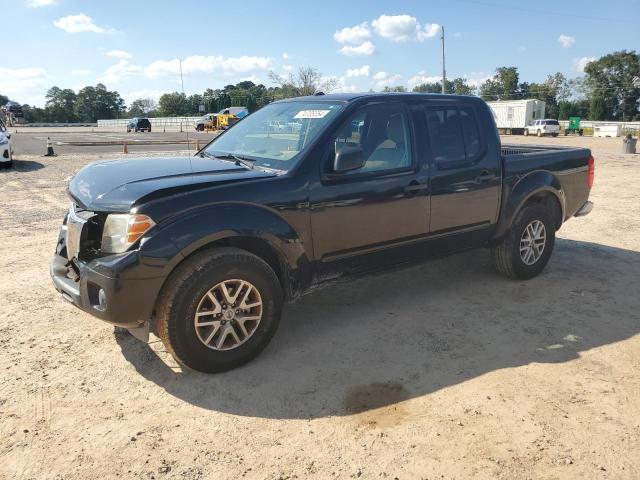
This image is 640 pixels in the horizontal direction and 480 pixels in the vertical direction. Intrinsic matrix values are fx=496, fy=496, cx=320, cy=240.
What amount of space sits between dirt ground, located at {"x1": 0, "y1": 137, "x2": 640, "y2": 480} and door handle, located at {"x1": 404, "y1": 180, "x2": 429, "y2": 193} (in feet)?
3.61

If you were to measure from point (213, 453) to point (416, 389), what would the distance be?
1.34m

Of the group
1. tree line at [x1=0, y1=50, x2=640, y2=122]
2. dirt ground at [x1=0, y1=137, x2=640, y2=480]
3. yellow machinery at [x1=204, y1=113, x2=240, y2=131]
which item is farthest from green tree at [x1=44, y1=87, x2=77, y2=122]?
dirt ground at [x1=0, y1=137, x2=640, y2=480]

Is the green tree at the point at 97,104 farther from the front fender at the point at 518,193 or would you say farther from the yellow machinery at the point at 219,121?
the front fender at the point at 518,193

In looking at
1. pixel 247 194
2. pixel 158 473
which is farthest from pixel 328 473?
pixel 247 194

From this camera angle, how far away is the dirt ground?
2.55 m

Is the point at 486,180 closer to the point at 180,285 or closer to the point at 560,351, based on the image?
the point at 560,351

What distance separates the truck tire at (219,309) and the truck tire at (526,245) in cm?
266

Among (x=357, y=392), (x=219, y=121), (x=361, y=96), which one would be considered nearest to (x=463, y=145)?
(x=361, y=96)

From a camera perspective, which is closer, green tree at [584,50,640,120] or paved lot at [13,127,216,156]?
paved lot at [13,127,216,156]

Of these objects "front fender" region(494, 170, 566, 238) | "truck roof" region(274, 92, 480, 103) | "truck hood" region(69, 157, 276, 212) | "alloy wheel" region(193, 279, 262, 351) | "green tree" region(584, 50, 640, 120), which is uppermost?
"green tree" region(584, 50, 640, 120)

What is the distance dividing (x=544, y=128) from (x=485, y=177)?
46.5 metres

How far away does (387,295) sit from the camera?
486cm

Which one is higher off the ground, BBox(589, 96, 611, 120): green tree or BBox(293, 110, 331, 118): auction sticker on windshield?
BBox(589, 96, 611, 120): green tree

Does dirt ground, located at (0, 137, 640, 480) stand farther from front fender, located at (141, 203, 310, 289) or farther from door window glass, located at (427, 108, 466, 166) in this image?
door window glass, located at (427, 108, 466, 166)
